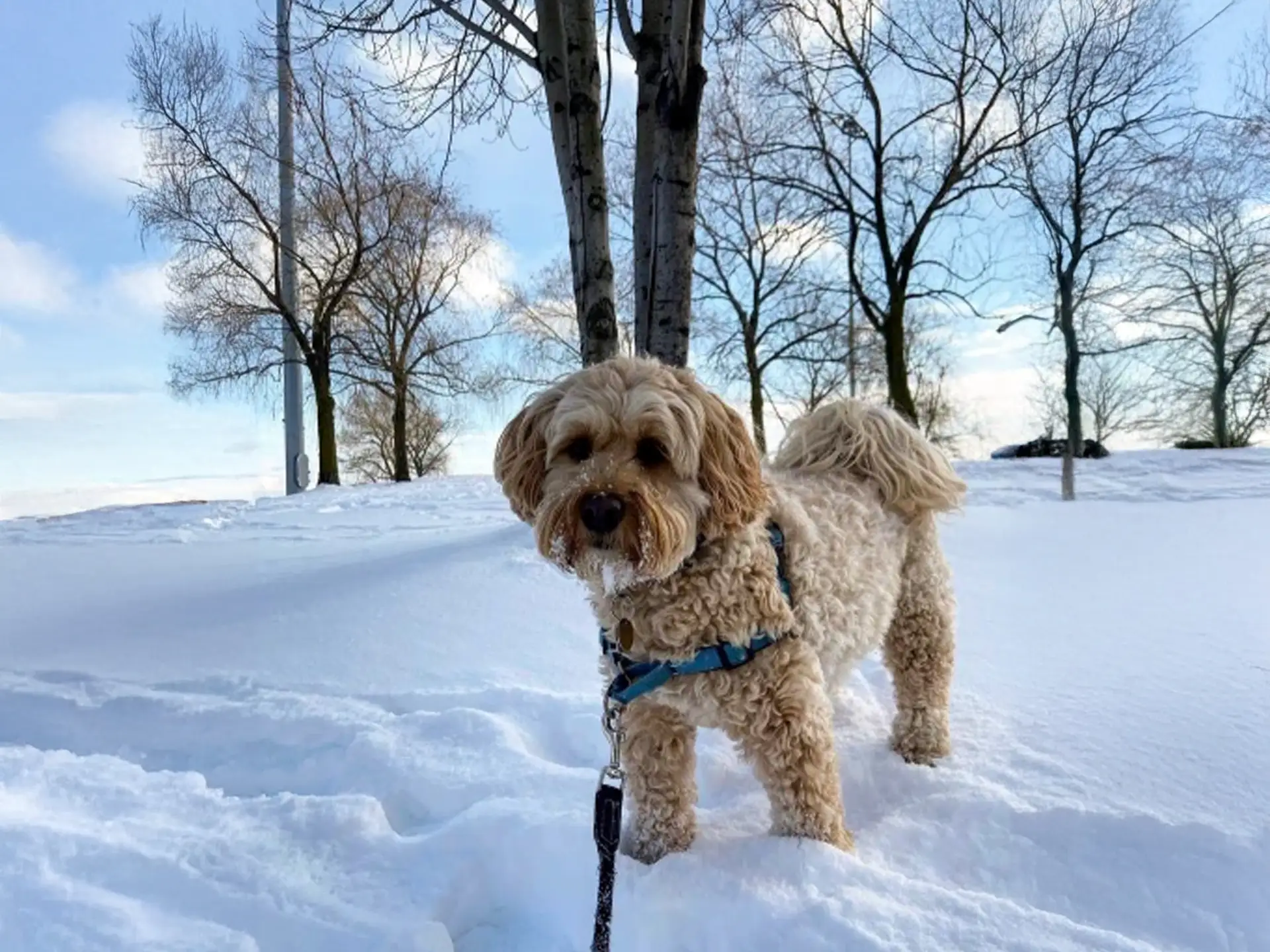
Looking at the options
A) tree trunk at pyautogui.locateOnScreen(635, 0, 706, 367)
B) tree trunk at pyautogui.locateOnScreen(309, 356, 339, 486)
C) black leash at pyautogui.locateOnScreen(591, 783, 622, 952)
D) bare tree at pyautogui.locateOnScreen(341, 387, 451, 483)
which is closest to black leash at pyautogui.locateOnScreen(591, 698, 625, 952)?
black leash at pyautogui.locateOnScreen(591, 783, 622, 952)

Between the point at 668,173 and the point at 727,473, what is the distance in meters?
4.94

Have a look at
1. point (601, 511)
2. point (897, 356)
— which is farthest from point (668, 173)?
point (897, 356)

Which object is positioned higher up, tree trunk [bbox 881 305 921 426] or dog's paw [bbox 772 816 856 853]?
tree trunk [bbox 881 305 921 426]

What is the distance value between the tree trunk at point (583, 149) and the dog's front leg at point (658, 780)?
5103 millimetres

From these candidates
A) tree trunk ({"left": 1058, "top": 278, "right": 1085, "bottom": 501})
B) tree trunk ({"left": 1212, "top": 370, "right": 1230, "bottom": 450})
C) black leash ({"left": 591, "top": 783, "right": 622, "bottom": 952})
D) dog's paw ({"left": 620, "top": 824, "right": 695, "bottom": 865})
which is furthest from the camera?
tree trunk ({"left": 1212, "top": 370, "right": 1230, "bottom": 450})

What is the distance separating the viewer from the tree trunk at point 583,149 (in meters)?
7.23

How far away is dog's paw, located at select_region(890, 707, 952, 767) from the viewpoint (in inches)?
121

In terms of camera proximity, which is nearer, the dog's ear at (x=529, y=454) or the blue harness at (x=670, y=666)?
the blue harness at (x=670, y=666)

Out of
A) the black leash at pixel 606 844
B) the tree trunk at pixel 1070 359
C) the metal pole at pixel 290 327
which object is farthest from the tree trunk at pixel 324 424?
the black leash at pixel 606 844

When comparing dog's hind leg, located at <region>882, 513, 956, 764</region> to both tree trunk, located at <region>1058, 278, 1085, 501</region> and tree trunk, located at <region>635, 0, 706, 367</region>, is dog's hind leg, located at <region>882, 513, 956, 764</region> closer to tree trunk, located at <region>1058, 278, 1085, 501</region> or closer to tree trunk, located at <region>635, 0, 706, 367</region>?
tree trunk, located at <region>635, 0, 706, 367</region>

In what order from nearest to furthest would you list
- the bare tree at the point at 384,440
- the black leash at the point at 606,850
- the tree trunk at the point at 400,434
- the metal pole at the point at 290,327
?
the black leash at the point at 606,850 → the metal pole at the point at 290,327 → the tree trunk at the point at 400,434 → the bare tree at the point at 384,440

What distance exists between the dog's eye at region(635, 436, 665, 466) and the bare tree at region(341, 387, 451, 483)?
79.7 ft

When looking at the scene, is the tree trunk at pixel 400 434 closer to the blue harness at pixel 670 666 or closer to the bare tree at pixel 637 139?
the bare tree at pixel 637 139

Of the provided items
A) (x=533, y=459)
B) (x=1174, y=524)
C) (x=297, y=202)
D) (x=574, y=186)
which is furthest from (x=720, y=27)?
(x=297, y=202)
